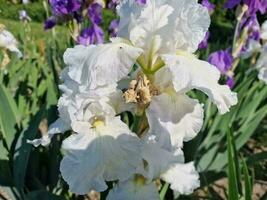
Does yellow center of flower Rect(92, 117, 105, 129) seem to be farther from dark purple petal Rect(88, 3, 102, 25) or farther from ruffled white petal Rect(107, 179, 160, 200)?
dark purple petal Rect(88, 3, 102, 25)

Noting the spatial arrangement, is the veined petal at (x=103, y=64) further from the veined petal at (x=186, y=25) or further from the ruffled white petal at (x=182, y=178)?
the ruffled white petal at (x=182, y=178)

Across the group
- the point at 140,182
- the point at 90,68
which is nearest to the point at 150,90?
the point at 90,68

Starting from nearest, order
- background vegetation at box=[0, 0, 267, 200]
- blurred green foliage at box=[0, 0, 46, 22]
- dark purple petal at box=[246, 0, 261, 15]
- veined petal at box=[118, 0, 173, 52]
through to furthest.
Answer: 1. veined petal at box=[118, 0, 173, 52]
2. background vegetation at box=[0, 0, 267, 200]
3. dark purple petal at box=[246, 0, 261, 15]
4. blurred green foliage at box=[0, 0, 46, 22]

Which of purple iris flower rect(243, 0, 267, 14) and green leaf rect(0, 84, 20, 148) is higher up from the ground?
purple iris flower rect(243, 0, 267, 14)

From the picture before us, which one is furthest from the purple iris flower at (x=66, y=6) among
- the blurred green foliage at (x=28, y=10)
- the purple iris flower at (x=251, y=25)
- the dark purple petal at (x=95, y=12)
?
the blurred green foliage at (x=28, y=10)

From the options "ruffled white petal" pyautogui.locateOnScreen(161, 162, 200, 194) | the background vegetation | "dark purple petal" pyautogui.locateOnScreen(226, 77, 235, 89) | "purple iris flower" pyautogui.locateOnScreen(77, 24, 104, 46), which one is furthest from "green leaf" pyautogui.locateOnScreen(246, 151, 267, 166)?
"purple iris flower" pyautogui.locateOnScreen(77, 24, 104, 46)

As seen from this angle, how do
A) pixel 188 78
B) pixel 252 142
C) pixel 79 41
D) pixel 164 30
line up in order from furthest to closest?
1. pixel 252 142
2. pixel 79 41
3. pixel 164 30
4. pixel 188 78

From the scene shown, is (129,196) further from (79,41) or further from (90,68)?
(79,41)
